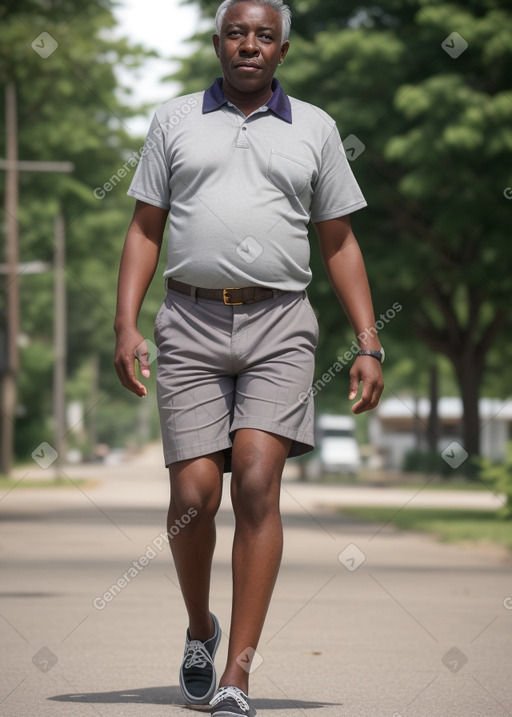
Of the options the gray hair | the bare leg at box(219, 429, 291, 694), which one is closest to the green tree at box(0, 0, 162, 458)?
the gray hair

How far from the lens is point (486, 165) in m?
18.9

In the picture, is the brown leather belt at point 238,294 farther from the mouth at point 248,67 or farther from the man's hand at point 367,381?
the mouth at point 248,67

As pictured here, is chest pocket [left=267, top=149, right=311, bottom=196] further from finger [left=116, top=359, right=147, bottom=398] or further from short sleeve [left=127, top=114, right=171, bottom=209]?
finger [left=116, top=359, right=147, bottom=398]

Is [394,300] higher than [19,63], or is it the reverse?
[19,63]

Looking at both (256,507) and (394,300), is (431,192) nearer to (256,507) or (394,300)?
(394,300)

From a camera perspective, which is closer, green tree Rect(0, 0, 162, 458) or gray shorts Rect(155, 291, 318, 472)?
gray shorts Rect(155, 291, 318, 472)

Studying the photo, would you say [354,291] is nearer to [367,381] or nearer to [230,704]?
[367,381]

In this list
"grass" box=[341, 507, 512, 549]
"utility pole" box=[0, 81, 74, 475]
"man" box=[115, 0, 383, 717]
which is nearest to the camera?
"man" box=[115, 0, 383, 717]

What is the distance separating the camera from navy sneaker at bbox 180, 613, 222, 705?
5.33m

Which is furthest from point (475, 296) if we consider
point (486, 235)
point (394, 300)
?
point (486, 235)

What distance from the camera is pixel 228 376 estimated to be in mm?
5223

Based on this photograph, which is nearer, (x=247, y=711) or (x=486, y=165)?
(x=247, y=711)

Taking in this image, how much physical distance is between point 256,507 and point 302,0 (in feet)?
54.0

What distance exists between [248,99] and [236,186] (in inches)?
13.6
